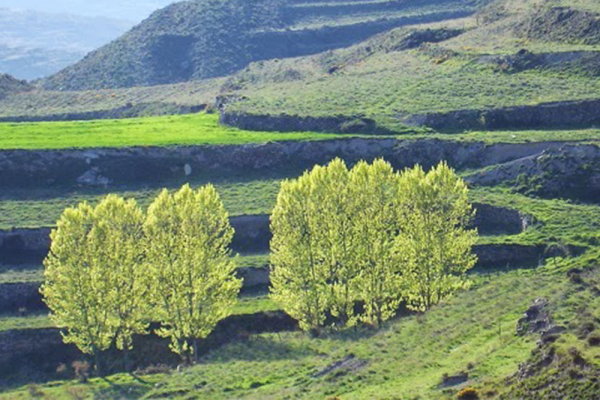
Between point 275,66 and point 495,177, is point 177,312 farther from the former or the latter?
point 275,66

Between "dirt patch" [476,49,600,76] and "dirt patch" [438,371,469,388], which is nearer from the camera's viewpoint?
"dirt patch" [438,371,469,388]

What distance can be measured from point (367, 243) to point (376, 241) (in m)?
0.60

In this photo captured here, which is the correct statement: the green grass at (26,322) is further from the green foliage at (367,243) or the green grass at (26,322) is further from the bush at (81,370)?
the green foliage at (367,243)

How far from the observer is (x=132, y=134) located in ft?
352

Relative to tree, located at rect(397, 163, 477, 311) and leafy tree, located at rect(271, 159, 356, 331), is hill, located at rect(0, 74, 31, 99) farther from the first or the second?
tree, located at rect(397, 163, 477, 311)

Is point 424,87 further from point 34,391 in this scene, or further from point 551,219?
point 34,391

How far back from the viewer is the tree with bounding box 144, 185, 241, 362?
67938 mm

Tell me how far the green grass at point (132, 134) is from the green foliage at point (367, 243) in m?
30.4

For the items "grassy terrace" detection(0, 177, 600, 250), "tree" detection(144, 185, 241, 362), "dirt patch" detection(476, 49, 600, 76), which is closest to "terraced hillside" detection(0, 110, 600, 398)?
"grassy terrace" detection(0, 177, 600, 250)

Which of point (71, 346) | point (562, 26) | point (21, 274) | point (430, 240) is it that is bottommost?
point (71, 346)

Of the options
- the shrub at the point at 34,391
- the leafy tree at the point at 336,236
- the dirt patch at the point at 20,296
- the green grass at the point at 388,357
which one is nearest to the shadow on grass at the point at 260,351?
the green grass at the point at 388,357

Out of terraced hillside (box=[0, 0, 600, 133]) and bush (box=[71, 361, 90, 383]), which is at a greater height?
terraced hillside (box=[0, 0, 600, 133])

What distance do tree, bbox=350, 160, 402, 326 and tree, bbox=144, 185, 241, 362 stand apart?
8342 millimetres

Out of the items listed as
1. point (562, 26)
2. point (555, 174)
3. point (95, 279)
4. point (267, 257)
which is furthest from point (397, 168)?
point (562, 26)
